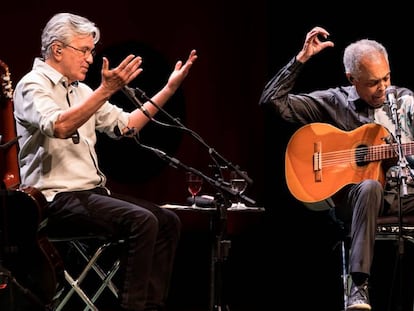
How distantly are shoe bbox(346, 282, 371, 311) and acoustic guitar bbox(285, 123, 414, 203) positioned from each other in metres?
0.64

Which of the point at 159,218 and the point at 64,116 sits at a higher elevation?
the point at 64,116

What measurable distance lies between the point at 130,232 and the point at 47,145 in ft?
2.02

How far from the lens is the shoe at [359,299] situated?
12.2 ft

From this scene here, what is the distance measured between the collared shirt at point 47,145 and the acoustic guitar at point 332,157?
117 centimetres

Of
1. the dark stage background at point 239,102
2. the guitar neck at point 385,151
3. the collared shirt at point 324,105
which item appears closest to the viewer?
the guitar neck at point 385,151

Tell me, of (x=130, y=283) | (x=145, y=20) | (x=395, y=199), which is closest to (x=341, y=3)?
(x=145, y=20)

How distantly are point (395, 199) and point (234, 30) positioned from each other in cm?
215

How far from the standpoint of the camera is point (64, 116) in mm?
3455

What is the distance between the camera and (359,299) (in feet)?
12.2

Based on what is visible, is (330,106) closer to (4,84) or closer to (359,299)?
A: (359,299)

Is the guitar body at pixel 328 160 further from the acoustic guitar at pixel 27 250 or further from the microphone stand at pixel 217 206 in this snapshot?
the acoustic guitar at pixel 27 250

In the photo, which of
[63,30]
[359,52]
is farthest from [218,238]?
[359,52]

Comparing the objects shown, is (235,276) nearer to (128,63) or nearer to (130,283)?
(130,283)

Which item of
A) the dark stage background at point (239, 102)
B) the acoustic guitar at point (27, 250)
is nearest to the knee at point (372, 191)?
the dark stage background at point (239, 102)
